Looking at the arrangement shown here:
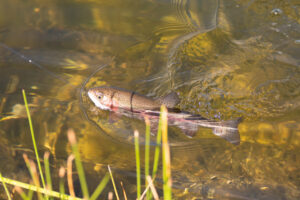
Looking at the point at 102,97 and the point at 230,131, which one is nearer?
the point at 230,131

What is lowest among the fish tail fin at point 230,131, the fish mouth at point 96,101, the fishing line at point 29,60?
the fish tail fin at point 230,131

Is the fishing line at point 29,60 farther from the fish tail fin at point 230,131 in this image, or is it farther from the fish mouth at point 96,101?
the fish tail fin at point 230,131

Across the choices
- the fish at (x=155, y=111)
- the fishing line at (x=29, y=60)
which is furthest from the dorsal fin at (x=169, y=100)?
the fishing line at (x=29, y=60)

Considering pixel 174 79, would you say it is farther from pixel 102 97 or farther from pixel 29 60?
pixel 29 60

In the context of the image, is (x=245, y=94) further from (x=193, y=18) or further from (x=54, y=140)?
(x=54, y=140)

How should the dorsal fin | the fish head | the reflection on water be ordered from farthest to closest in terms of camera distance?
1. the fish head
2. the dorsal fin
3. the reflection on water

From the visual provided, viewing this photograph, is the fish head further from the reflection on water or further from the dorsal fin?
the dorsal fin

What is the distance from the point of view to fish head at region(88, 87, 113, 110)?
15.1 feet

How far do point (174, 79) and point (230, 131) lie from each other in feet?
4.91

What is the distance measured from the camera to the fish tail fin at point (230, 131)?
4285mm

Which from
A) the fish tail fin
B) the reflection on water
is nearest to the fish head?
the reflection on water

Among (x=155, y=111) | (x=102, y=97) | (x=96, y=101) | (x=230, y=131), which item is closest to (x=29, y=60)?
(x=96, y=101)

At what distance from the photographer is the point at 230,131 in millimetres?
4297

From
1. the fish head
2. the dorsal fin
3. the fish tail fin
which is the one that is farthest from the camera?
the fish head
